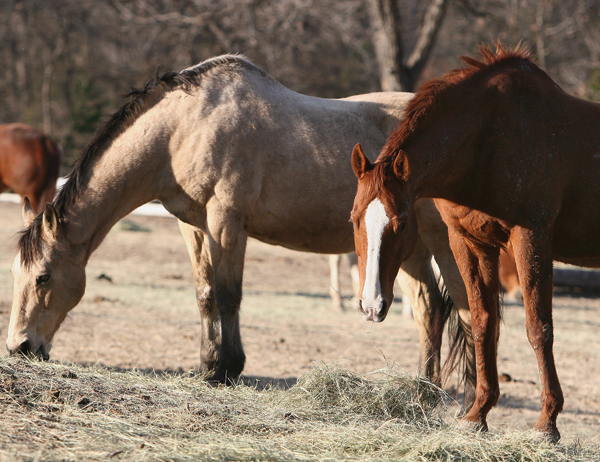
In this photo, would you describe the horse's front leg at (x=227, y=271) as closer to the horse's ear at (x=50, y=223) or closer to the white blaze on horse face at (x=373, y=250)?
the horse's ear at (x=50, y=223)

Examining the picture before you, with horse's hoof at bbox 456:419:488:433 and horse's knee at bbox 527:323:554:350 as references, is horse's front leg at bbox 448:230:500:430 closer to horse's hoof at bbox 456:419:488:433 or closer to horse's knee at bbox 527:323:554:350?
horse's hoof at bbox 456:419:488:433

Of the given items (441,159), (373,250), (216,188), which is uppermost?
(441,159)

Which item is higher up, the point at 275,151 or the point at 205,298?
the point at 275,151

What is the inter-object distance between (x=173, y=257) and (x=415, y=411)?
27.6 feet

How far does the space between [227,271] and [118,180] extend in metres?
0.99

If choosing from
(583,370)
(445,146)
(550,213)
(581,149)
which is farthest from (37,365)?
(583,370)

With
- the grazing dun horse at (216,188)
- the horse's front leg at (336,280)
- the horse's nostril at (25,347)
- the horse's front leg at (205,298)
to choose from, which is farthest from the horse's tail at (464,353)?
the horse's front leg at (336,280)

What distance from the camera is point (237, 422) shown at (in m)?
3.03

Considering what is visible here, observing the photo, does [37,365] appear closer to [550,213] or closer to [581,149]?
[550,213]

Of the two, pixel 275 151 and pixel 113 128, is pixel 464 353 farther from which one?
pixel 113 128

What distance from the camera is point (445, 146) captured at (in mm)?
3160

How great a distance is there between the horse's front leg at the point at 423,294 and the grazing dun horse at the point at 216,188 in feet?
0.14

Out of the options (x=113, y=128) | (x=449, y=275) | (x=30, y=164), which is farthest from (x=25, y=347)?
(x=30, y=164)

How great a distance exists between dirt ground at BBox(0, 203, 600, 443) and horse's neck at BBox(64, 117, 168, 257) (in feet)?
3.76
